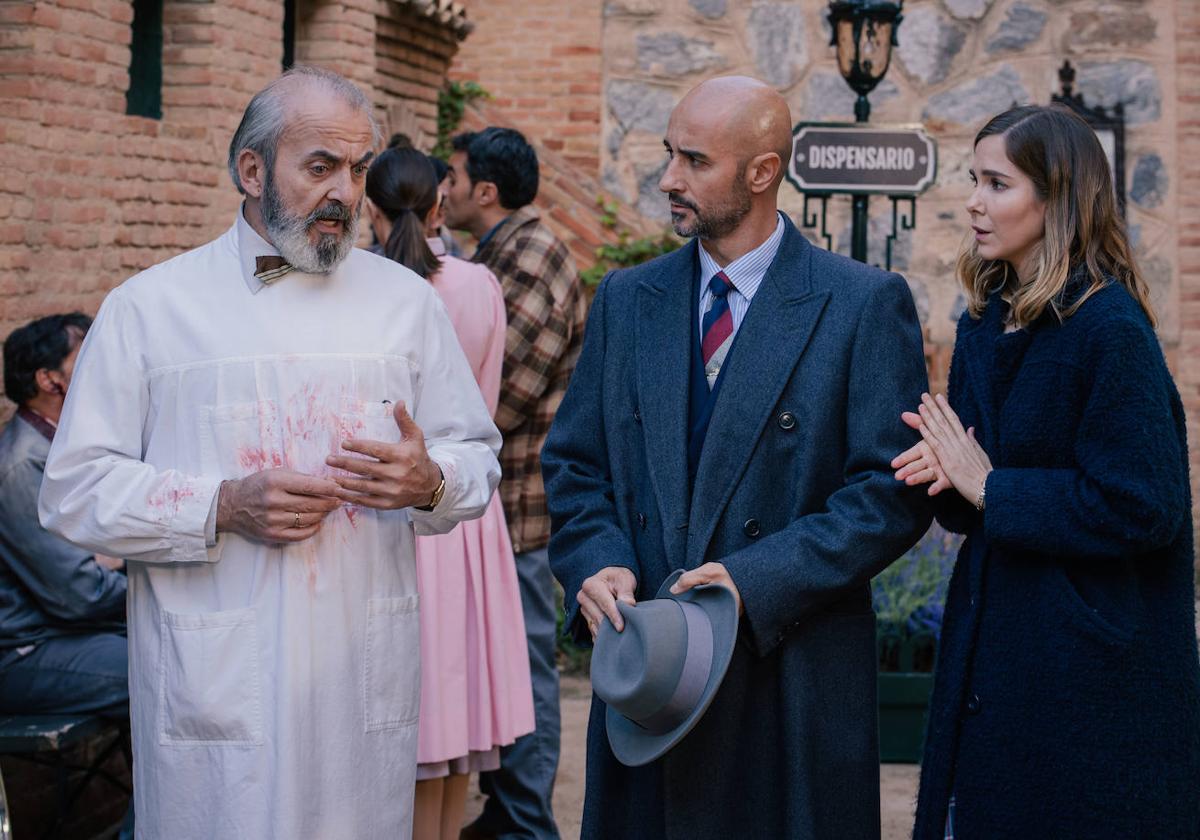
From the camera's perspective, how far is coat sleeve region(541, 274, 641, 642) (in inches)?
127

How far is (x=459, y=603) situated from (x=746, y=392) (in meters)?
1.72

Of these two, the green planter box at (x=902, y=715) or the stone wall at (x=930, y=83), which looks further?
the stone wall at (x=930, y=83)

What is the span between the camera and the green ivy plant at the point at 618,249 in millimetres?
9742

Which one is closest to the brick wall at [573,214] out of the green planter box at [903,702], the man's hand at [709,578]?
the green planter box at [903,702]

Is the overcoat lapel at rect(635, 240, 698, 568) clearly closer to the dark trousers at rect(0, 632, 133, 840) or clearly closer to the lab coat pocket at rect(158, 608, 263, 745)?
the lab coat pocket at rect(158, 608, 263, 745)

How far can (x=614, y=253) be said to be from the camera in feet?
32.1

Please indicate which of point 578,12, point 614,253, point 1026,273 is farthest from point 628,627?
point 578,12

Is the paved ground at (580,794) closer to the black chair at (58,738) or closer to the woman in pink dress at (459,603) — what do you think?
the woman in pink dress at (459,603)

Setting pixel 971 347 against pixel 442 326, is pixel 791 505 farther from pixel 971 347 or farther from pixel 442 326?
pixel 442 326

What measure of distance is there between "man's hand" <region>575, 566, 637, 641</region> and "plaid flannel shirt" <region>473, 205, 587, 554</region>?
2.07 m

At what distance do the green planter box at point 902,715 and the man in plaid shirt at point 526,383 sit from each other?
1.59m

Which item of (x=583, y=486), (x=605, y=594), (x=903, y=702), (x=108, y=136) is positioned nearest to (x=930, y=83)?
(x=903, y=702)

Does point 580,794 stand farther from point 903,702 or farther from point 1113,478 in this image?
point 1113,478

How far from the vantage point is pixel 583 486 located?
11.0 ft
